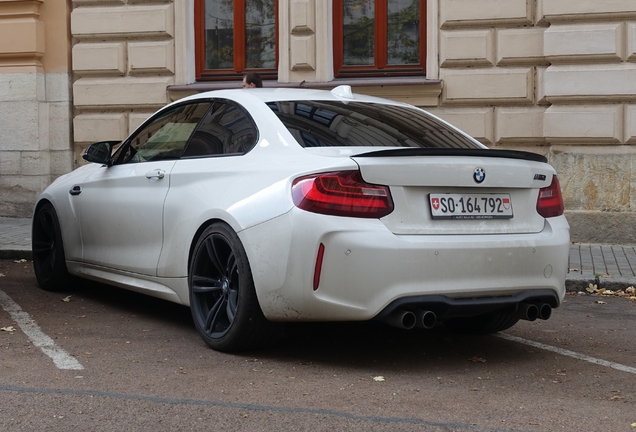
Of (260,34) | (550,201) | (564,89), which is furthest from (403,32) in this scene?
(550,201)

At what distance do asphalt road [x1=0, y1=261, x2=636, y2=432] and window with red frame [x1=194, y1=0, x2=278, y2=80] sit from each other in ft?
24.2

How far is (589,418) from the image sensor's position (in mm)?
4176

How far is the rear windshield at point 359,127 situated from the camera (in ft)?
17.8

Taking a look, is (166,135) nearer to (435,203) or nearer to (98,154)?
(98,154)

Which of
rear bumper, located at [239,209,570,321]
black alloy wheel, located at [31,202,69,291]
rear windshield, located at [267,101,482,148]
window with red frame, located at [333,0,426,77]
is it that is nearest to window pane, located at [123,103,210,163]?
rear windshield, located at [267,101,482,148]

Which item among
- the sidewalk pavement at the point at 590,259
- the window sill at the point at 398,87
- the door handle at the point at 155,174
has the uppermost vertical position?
the window sill at the point at 398,87

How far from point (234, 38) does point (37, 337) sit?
8.69 m

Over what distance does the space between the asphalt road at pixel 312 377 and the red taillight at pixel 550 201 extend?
0.79 m

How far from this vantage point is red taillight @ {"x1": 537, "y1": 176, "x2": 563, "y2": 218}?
540 cm

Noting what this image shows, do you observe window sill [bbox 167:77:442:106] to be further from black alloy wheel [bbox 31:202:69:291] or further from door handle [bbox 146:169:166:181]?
door handle [bbox 146:169:166:181]

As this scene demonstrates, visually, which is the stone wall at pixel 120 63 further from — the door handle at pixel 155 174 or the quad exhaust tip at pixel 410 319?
the quad exhaust tip at pixel 410 319

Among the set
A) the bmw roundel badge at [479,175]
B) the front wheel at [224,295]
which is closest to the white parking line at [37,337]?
the front wheel at [224,295]

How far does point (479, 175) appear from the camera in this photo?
507 cm

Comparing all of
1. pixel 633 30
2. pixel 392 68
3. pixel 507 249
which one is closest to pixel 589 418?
pixel 507 249
